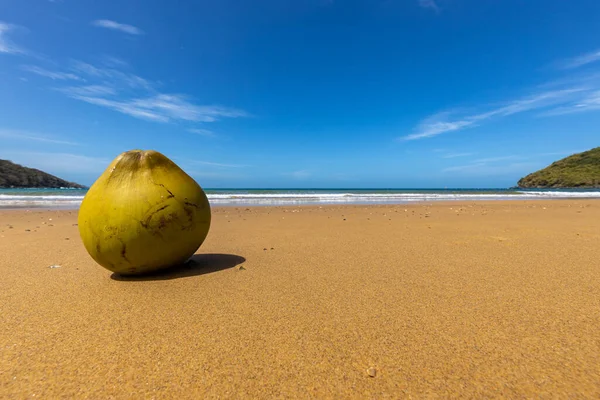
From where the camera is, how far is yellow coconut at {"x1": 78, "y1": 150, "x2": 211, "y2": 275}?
260 cm

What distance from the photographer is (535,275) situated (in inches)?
111

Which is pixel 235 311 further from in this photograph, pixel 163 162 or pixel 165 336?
pixel 163 162

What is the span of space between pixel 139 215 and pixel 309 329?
1769mm

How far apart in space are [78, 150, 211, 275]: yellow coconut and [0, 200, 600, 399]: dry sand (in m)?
0.26

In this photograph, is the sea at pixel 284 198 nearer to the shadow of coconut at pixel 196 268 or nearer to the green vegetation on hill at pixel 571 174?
the shadow of coconut at pixel 196 268

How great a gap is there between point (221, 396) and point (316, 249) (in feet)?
9.81

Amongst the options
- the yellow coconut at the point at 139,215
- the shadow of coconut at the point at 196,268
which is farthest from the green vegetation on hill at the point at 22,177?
the yellow coconut at the point at 139,215

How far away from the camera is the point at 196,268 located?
325 centimetres

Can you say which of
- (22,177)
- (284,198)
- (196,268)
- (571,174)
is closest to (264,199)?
(284,198)

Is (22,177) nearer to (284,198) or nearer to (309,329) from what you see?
(284,198)

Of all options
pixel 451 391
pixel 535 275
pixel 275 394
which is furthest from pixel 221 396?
pixel 535 275

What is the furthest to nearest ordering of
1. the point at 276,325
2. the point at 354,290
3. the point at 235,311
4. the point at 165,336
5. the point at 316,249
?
the point at 316,249 < the point at 354,290 < the point at 235,311 < the point at 276,325 < the point at 165,336

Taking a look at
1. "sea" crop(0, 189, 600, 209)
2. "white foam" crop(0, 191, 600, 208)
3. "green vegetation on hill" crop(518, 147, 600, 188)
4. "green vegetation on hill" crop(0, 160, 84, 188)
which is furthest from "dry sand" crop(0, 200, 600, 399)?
"green vegetation on hill" crop(0, 160, 84, 188)

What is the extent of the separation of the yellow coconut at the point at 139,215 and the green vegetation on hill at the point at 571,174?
3031 inches
